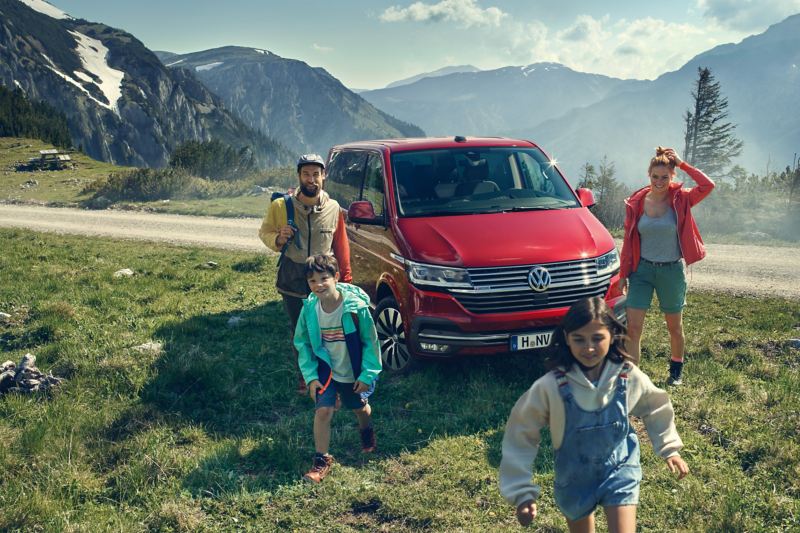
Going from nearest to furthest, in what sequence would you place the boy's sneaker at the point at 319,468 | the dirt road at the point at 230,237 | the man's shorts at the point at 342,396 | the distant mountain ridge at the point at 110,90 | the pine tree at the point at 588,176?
the boy's sneaker at the point at 319,468, the man's shorts at the point at 342,396, the dirt road at the point at 230,237, the pine tree at the point at 588,176, the distant mountain ridge at the point at 110,90

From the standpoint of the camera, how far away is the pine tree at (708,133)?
6488 centimetres

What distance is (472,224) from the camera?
6.09 meters

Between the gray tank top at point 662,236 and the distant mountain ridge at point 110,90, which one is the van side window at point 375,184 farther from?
the distant mountain ridge at point 110,90

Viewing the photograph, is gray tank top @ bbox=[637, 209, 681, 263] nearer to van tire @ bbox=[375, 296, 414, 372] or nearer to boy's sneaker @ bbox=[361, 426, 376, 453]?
van tire @ bbox=[375, 296, 414, 372]

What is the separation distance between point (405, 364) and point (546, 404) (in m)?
3.40

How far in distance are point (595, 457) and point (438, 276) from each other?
9.72 feet

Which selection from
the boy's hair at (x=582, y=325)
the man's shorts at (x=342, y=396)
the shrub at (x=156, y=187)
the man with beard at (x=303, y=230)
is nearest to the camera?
the boy's hair at (x=582, y=325)

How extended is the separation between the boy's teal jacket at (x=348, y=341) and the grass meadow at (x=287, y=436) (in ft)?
2.33

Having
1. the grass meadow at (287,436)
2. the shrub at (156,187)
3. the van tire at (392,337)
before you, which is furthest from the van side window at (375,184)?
the shrub at (156,187)

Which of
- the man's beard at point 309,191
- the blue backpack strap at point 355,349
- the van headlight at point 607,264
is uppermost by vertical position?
the man's beard at point 309,191

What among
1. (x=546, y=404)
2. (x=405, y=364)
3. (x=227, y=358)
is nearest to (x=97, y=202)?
(x=227, y=358)

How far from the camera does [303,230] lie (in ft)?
18.3

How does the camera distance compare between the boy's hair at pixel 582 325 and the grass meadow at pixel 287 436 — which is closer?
the boy's hair at pixel 582 325

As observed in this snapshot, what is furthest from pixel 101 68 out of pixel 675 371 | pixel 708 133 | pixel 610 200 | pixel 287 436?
pixel 675 371
